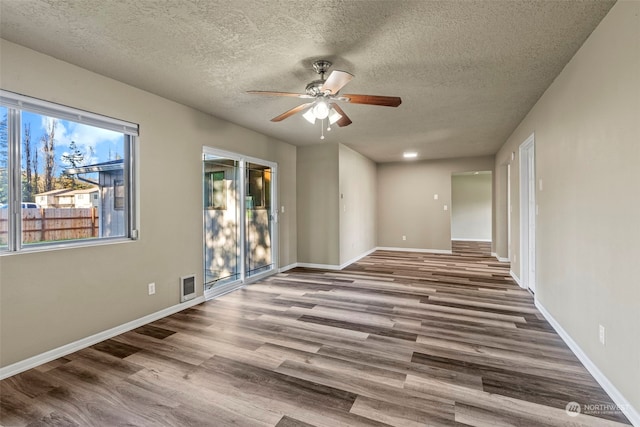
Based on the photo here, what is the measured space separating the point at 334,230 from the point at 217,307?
2.77 m

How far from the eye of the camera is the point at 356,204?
22.2 feet

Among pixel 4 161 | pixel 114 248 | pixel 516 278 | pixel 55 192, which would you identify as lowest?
pixel 516 278

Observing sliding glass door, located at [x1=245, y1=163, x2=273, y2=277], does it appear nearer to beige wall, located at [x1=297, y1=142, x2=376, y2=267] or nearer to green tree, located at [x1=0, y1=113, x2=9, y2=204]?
beige wall, located at [x1=297, y1=142, x2=376, y2=267]

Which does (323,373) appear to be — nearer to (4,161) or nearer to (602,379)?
(602,379)

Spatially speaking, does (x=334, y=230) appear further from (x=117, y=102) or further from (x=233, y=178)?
(x=117, y=102)

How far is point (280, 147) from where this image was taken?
5.58 meters

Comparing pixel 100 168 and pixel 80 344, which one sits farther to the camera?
pixel 100 168

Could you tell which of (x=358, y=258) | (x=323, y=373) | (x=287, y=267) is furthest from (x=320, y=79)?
(x=358, y=258)

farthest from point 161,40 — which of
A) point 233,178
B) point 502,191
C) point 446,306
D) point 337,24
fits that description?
point 502,191

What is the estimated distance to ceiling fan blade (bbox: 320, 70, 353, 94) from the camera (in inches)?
86.3

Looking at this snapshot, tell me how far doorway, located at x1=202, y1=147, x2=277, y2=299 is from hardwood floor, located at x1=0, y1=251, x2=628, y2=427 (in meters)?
0.81

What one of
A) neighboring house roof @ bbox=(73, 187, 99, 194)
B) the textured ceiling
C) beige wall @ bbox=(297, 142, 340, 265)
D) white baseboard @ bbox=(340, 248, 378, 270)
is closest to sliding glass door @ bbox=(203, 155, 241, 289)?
the textured ceiling

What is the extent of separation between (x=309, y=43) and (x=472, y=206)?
9.11m

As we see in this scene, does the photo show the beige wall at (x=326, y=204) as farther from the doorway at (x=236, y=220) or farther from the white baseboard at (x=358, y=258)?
the doorway at (x=236, y=220)
